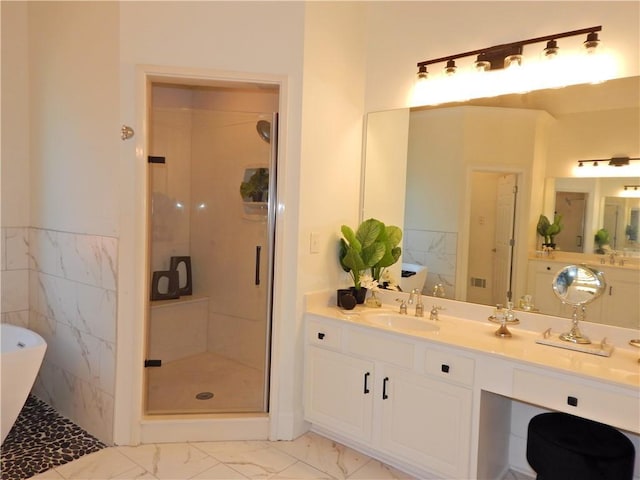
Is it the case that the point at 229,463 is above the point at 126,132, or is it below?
below

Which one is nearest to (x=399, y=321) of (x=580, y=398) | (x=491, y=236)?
(x=491, y=236)

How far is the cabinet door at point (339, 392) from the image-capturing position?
246 centimetres

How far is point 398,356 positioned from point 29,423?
2385 millimetres

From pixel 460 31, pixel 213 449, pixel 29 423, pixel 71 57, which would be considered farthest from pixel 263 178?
pixel 29 423

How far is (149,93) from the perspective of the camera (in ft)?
8.46

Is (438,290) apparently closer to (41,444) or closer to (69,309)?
(69,309)

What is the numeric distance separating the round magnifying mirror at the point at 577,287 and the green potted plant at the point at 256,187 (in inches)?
78.8

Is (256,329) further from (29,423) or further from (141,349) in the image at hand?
(29,423)

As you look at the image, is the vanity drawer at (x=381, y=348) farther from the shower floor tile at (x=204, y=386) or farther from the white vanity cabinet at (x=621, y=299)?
the white vanity cabinet at (x=621, y=299)

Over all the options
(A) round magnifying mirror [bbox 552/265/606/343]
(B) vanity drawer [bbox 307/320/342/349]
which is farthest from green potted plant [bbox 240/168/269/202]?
(A) round magnifying mirror [bbox 552/265/606/343]

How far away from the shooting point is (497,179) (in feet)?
8.29

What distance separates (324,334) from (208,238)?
1729 mm

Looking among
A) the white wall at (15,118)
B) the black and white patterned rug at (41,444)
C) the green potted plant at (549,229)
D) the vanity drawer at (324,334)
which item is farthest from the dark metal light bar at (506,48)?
the black and white patterned rug at (41,444)

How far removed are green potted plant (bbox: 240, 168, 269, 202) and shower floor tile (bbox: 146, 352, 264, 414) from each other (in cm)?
128
